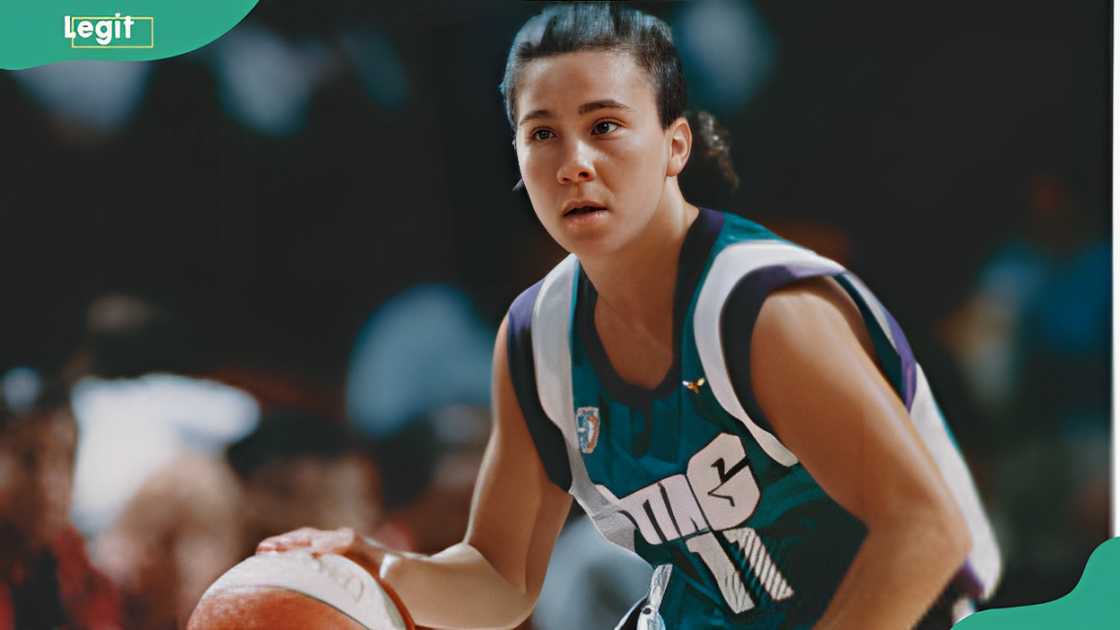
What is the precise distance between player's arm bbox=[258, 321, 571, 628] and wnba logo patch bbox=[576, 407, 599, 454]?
14 cm

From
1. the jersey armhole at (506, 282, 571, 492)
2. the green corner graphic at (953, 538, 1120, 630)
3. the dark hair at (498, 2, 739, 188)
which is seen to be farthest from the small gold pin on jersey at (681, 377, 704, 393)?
the green corner graphic at (953, 538, 1120, 630)

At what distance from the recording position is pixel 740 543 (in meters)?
2.41

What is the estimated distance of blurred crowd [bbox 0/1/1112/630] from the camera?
98.2 inches

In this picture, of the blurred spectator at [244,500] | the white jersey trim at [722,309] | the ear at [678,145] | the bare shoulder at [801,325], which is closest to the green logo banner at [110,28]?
the blurred spectator at [244,500]

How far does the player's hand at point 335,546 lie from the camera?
231 cm

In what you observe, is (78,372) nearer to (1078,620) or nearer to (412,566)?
(412,566)

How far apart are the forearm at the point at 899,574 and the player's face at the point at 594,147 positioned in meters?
0.77

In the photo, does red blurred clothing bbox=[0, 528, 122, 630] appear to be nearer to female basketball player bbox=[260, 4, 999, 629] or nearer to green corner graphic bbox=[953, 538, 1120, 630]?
female basketball player bbox=[260, 4, 999, 629]

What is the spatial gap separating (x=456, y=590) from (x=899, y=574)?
0.94 metres

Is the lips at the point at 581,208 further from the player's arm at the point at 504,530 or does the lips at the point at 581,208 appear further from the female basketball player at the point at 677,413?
the player's arm at the point at 504,530

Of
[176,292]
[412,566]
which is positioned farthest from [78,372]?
[412,566]

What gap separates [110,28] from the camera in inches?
106

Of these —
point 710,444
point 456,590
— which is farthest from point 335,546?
point 710,444

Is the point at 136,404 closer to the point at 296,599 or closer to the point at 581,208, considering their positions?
the point at 296,599
